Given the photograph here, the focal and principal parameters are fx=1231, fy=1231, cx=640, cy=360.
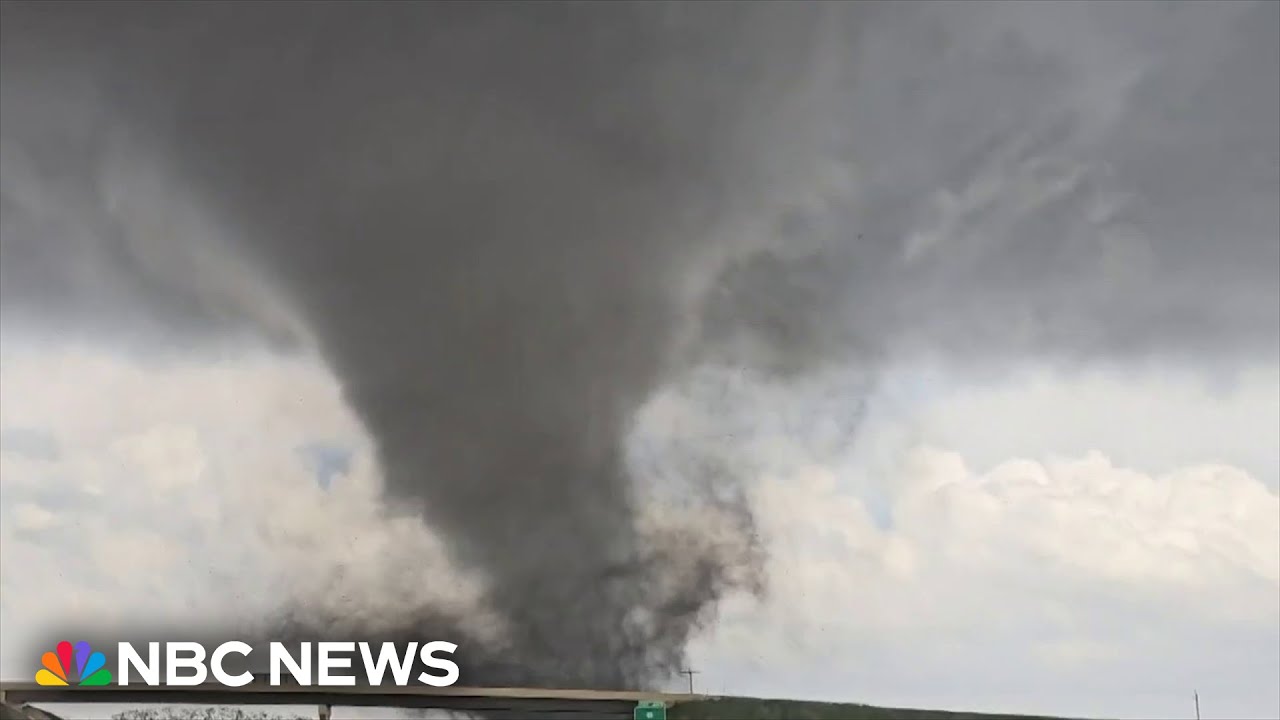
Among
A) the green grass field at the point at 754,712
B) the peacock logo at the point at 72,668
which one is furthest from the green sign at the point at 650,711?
the peacock logo at the point at 72,668

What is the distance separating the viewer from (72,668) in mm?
150750

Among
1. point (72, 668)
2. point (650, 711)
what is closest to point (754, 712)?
point (650, 711)

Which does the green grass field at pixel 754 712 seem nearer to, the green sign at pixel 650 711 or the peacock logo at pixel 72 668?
the green sign at pixel 650 711

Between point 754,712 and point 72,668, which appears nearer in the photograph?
point 72,668

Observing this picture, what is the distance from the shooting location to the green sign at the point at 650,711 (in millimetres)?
170250

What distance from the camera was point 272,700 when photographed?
6201 inches

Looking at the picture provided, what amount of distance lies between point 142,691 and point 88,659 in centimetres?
804

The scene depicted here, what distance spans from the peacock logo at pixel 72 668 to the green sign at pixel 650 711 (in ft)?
224

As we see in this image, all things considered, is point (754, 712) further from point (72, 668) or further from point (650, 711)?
point (72, 668)

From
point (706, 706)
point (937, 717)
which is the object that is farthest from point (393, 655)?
point (937, 717)

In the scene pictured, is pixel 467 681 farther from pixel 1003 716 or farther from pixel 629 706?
pixel 1003 716

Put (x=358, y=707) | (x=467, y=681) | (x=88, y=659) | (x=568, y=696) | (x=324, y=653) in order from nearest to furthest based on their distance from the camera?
1. (x=324, y=653)
2. (x=88, y=659)
3. (x=358, y=707)
4. (x=568, y=696)
5. (x=467, y=681)

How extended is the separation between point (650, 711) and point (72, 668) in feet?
245

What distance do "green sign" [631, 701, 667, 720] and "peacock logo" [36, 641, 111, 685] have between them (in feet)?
224
